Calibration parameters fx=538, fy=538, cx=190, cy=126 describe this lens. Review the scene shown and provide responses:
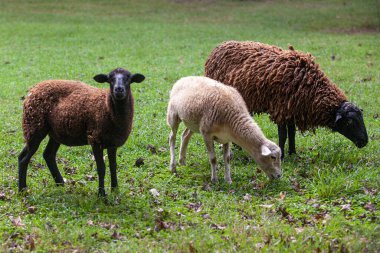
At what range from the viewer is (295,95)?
29.7 feet

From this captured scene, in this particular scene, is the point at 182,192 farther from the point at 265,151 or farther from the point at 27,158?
the point at 27,158

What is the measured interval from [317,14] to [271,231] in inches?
1051

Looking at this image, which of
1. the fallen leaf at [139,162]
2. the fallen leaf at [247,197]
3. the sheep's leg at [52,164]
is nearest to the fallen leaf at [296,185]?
the fallen leaf at [247,197]

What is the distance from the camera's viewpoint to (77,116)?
23.7 feet

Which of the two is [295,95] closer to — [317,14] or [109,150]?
[109,150]

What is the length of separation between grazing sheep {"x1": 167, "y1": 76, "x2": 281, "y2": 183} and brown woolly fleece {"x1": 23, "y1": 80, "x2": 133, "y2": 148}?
3.96 feet

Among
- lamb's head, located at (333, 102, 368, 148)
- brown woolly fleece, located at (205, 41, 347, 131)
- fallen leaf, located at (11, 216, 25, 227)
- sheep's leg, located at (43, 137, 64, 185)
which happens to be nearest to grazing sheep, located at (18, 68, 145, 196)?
sheep's leg, located at (43, 137, 64, 185)

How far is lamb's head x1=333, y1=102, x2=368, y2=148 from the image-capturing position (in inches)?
350

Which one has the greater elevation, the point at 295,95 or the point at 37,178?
the point at 295,95

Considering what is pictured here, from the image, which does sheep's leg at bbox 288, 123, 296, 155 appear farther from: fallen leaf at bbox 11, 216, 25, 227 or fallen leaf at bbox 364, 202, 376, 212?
fallen leaf at bbox 11, 216, 25, 227

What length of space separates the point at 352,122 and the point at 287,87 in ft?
3.99

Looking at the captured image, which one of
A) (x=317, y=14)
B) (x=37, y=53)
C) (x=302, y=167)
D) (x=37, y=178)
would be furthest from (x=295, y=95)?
(x=317, y=14)

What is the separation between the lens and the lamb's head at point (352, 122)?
8891 millimetres

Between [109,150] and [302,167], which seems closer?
[109,150]
